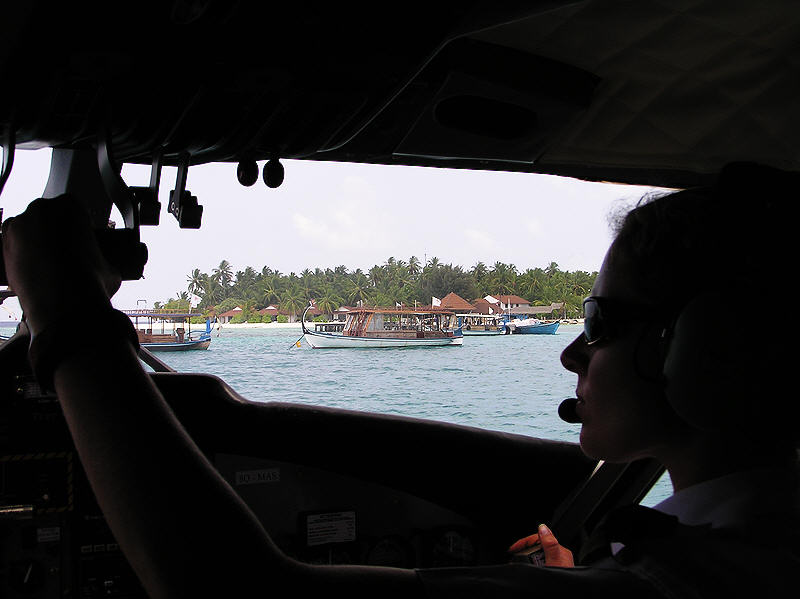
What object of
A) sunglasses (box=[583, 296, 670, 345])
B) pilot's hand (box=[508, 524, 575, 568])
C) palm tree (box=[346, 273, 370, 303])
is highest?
palm tree (box=[346, 273, 370, 303])

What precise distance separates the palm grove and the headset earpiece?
2393 millimetres

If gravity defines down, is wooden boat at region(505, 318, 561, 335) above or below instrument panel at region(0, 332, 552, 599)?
above

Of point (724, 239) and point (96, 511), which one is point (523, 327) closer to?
point (96, 511)

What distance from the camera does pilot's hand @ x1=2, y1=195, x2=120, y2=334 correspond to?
1.49ft

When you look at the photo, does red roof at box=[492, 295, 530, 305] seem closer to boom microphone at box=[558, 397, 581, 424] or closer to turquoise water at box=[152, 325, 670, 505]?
turquoise water at box=[152, 325, 670, 505]

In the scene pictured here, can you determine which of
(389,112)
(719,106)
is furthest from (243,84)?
(719,106)

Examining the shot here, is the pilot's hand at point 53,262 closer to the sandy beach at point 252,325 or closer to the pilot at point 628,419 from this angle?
the pilot at point 628,419

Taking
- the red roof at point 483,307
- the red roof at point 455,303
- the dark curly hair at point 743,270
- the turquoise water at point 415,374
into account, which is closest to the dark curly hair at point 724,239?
the dark curly hair at point 743,270

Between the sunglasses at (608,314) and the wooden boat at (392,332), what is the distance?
576 cm

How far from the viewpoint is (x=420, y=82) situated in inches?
43.9

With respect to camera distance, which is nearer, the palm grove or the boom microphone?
the boom microphone

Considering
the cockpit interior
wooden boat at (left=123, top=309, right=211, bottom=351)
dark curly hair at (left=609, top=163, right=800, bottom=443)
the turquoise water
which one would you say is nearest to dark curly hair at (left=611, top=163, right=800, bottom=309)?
dark curly hair at (left=609, top=163, right=800, bottom=443)

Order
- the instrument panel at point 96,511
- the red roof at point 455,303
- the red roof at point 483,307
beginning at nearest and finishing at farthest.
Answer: the instrument panel at point 96,511
the red roof at point 455,303
the red roof at point 483,307

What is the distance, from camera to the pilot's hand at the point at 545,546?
1.65m
